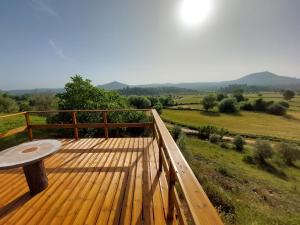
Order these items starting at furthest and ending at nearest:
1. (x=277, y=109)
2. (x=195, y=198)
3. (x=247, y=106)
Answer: (x=247, y=106) < (x=277, y=109) < (x=195, y=198)

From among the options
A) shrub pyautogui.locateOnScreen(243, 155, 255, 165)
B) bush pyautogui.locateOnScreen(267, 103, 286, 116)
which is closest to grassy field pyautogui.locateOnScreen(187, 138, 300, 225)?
shrub pyautogui.locateOnScreen(243, 155, 255, 165)

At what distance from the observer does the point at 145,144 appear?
4953 mm

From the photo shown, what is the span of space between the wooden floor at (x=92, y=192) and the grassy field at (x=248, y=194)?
4.33 m

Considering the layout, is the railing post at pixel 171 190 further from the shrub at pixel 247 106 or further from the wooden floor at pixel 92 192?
the shrub at pixel 247 106

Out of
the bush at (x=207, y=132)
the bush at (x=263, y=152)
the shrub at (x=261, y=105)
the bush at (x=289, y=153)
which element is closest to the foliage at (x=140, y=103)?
the bush at (x=207, y=132)

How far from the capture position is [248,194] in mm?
11258

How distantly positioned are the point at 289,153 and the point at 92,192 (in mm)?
26930

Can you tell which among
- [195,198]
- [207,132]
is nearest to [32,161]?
[195,198]

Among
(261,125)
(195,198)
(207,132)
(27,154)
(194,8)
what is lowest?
(261,125)

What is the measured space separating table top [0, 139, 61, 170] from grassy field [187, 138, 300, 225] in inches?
227

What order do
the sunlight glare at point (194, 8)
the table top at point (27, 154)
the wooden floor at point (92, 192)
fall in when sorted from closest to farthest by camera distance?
the wooden floor at point (92, 192) → the table top at point (27, 154) → the sunlight glare at point (194, 8)

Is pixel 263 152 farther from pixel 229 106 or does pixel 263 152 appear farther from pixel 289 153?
pixel 229 106

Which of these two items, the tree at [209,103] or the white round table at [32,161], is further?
the tree at [209,103]

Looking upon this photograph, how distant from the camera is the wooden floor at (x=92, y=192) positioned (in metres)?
2.26
